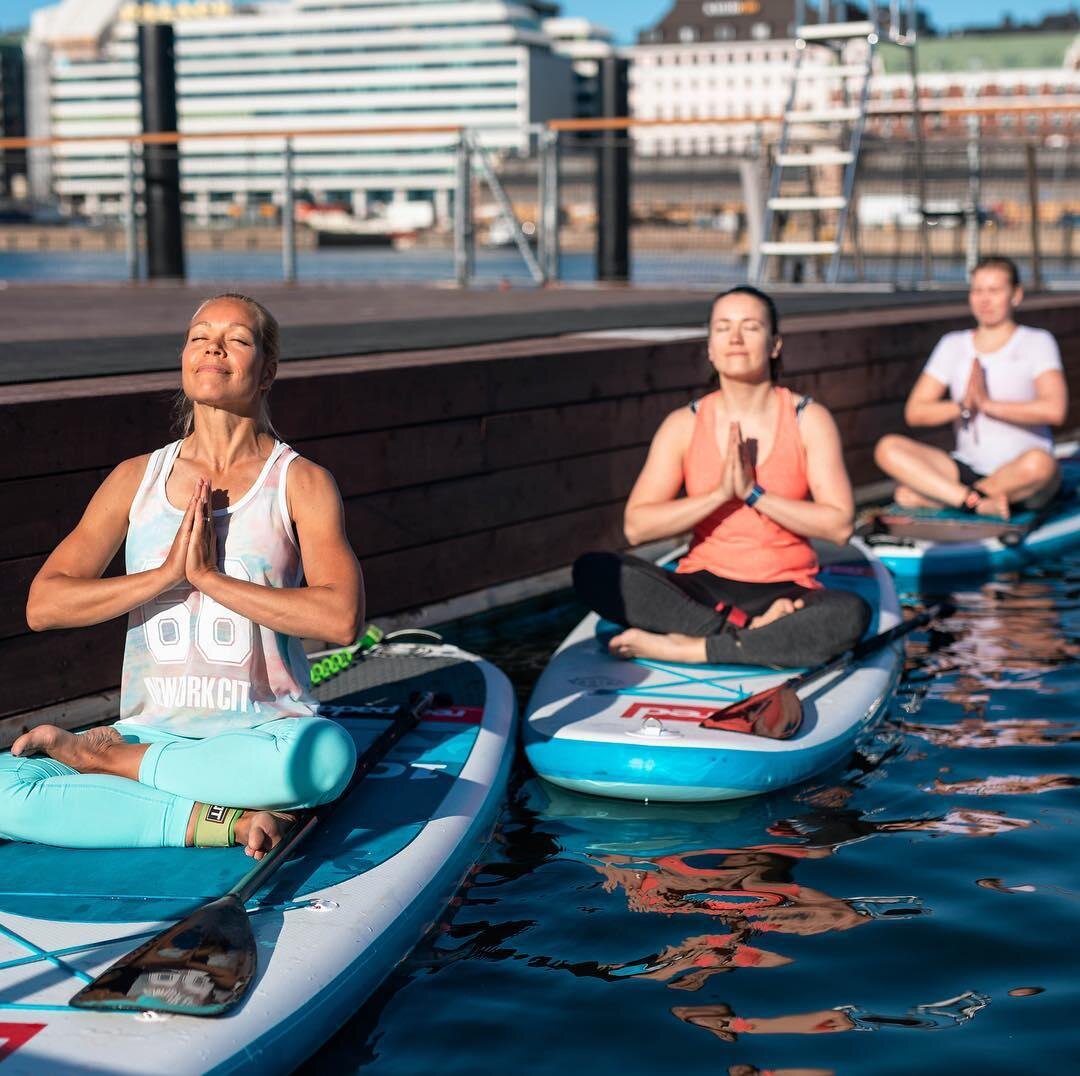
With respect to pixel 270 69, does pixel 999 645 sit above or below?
below

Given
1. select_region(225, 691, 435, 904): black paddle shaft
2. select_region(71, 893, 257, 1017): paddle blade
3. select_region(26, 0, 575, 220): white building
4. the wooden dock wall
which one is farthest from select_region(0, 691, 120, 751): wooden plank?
select_region(26, 0, 575, 220): white building

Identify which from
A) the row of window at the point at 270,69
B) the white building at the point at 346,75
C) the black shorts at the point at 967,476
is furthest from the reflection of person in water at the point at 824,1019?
the row of window at the point at 270,69

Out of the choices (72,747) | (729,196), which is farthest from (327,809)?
(729,196)

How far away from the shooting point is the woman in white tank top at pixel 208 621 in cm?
386

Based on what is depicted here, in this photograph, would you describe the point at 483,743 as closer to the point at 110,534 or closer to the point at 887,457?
the point at 110,534

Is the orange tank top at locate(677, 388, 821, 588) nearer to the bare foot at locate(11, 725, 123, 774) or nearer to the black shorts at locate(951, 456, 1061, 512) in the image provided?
the bare foot at locate(11, 725, 123, 774)

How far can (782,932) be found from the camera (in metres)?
4.14

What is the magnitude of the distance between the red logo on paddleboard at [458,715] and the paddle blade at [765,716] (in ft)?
2.24

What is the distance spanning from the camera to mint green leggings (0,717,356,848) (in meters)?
3.83

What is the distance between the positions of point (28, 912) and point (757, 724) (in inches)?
92.4

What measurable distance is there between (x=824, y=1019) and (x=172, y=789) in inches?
60.7

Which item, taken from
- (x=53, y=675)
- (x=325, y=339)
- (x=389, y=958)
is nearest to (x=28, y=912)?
(x=389, y=958)

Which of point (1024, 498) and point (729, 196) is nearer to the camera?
point (1024, 498)

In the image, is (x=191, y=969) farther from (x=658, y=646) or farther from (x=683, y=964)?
(x=658, y=646)
